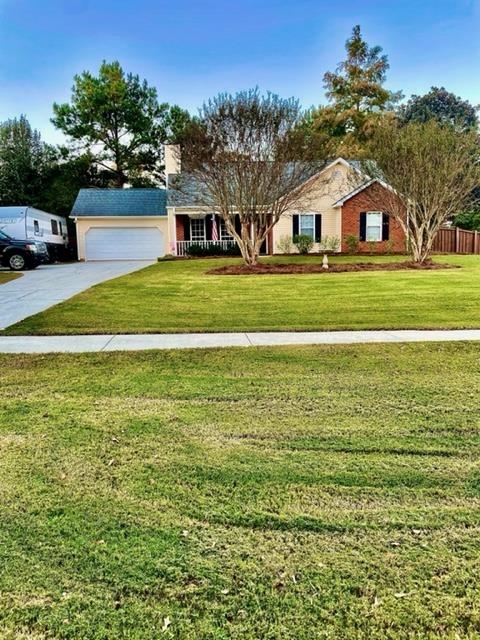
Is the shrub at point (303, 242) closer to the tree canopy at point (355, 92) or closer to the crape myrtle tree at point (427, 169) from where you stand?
the crape myrtle tree at point (427, 169)

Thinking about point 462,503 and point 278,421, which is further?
point 278,421

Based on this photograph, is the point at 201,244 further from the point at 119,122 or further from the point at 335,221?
the point at 119,122

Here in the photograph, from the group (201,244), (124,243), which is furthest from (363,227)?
(124,243)

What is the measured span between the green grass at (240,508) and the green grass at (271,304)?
119 inches

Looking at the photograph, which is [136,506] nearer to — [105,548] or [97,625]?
[105,548]

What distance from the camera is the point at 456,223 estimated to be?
93.3ft

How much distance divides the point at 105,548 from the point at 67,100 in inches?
1576

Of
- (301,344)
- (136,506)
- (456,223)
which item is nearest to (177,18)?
(301,344)

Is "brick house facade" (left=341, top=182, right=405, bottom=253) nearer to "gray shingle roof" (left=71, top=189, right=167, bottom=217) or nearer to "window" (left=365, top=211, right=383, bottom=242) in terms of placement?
"window" (left=365, top=211, right=383, bottom=242)

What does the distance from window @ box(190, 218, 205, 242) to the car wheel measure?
10.0 m

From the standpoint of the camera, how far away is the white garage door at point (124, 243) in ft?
94.2

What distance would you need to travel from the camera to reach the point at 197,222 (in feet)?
89.9

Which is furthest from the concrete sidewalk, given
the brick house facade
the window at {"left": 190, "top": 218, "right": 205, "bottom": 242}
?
the window at {"left": 190, "top": 218, "right": 205, "bottom": 242}

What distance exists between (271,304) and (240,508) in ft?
25.6
